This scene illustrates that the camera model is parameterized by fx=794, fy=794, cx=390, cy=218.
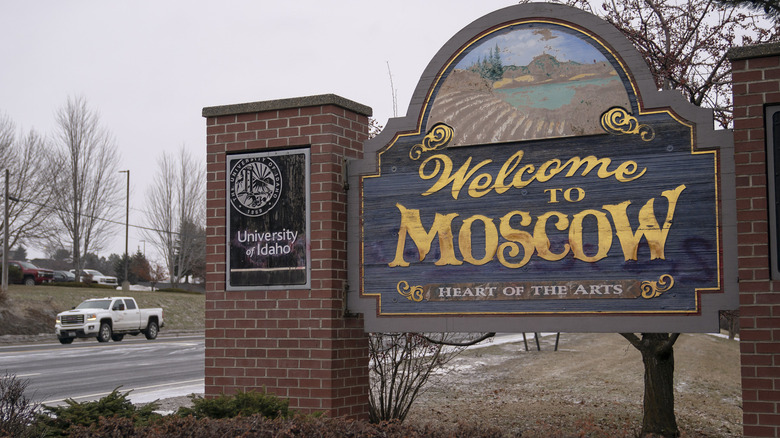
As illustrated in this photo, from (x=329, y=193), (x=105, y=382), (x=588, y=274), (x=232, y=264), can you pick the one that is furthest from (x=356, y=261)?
(x=105, y=382)

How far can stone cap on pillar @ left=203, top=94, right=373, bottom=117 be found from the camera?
Result: 786 cm

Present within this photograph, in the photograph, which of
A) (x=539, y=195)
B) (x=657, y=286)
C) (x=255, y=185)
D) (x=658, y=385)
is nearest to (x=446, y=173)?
(x=539, y=195)

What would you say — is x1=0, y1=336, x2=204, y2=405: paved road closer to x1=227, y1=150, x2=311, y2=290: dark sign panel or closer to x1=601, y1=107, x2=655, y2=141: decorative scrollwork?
x1=227, y1=150, x2=311, y2=290: dark sign panel

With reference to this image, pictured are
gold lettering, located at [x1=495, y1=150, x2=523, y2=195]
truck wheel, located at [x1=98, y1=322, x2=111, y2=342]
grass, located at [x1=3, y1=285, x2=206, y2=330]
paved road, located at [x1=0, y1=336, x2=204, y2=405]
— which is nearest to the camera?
gold lettering, located at [x1=495, y1=150, x2=523, y2=195]

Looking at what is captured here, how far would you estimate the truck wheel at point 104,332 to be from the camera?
3156cm

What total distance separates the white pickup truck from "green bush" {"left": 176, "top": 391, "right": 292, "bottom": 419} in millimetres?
26050

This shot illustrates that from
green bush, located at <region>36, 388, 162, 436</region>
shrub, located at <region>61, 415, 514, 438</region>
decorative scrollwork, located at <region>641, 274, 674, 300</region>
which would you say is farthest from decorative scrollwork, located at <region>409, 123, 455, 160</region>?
green bush, located at <region>36, 388, 162, 436</region>

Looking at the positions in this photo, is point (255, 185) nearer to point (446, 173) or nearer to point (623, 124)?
point (446, 173)

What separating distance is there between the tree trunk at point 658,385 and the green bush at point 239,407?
5445 millimetres

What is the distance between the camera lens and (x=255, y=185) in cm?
818

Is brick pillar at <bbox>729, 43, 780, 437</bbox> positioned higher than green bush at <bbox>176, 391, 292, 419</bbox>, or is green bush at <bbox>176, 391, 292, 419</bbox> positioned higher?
brick pillar at <bbox>729, 43, 780, 437</bbox>

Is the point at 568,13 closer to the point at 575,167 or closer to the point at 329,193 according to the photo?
the point at 575,167

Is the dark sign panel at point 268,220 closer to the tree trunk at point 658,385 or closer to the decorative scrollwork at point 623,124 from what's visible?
the decorative scrollwork at point 623,124

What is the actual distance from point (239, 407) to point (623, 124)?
4.08 m
